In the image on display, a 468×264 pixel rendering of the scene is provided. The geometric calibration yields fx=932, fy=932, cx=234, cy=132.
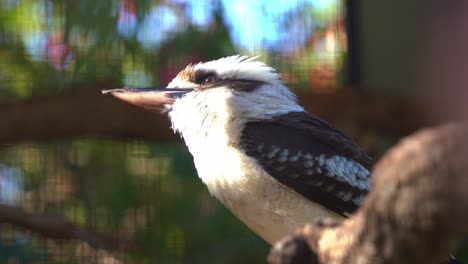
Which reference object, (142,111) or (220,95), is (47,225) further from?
(220,95)

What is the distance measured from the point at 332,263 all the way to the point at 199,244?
2228mm

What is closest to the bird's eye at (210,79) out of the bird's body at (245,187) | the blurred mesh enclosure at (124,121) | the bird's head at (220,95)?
the bird's head at (220,95)

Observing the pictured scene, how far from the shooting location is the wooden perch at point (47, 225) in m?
2.99

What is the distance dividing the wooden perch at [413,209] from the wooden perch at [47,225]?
1889 mm

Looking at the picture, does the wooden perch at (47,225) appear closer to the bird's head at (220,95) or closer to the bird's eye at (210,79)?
the bird's head at (220,95)

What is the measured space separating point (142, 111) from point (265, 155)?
1.49 m

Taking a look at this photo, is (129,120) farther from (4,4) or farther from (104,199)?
(4,4)

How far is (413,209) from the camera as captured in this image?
102 cm

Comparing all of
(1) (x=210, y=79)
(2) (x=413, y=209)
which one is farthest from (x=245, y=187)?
(2) (x=413, y=209)

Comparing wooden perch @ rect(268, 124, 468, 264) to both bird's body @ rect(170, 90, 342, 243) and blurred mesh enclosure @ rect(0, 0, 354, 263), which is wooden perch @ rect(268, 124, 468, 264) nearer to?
Answer: bird's body @ rect(170, 90, 342, 243)

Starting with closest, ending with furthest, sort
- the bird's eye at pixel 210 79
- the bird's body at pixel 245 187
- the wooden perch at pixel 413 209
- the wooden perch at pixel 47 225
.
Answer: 1. the wooden perch at pixel 413 209
2. the bird's body at pixel 245 187
3. the bird's eye at pixel 210 79
4. the wooden perch at pixel 47 225

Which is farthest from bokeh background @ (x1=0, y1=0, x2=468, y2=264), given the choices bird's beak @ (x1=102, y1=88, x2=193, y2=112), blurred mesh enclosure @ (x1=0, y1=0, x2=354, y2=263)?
bird's beak @ (x1=102, y1=88, x2=193, y2=112)

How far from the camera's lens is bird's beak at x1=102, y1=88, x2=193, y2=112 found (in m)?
2.30

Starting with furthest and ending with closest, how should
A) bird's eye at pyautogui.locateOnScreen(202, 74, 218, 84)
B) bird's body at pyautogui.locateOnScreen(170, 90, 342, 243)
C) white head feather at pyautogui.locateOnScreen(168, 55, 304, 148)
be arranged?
bird's eye at pyautogui.locateOnScreen(202, 74, 218, 84) → white head feather at pyautogui.locateOnScreen(168, 55, 304, 148) → bird's body at pyautogui.locateOnScreen(170, 90, 342, 243)
